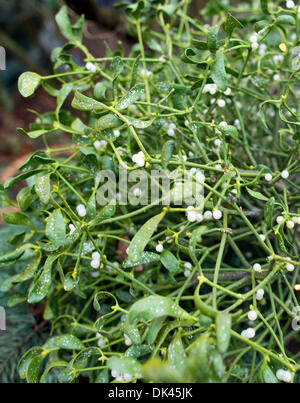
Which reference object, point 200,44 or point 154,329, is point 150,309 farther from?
point 200,44

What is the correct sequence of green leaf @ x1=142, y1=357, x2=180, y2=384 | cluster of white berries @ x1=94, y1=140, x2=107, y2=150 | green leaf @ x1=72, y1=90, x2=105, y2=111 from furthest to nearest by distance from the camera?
cluster of white berries @ x1=94, y1=140, x2=107, y2=150, green leaf @ x1=72, y1=90, x2=105, y2=111, green leaf @ x1=142, y1=357, x2=180, y2=384

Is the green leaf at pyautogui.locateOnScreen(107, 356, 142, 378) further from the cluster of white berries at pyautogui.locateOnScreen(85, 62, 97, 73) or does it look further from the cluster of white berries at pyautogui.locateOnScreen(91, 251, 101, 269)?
the cluster of white berries at pyautogui.locateOnScreen(85, 62, 97, 73)

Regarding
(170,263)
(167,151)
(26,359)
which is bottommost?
(26,359)

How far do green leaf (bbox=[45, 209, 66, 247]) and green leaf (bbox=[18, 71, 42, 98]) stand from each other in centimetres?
16

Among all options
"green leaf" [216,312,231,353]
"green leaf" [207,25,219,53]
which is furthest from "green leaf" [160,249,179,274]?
"green leaf" [207,25,219,53]

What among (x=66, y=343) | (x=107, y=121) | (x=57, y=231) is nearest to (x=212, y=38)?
(x=107, y=121)

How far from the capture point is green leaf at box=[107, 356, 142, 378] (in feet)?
0.97

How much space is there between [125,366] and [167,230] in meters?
0.13

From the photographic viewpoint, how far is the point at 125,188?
1.40 feet

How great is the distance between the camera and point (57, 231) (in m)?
0.34
